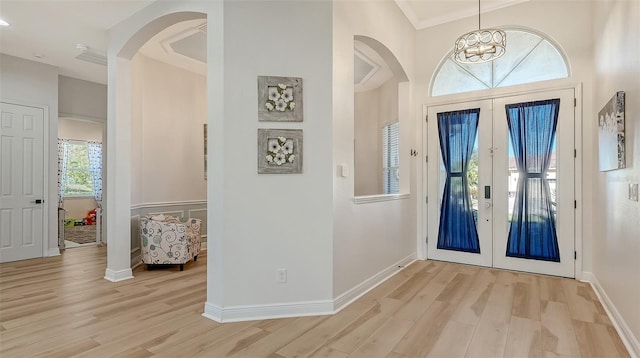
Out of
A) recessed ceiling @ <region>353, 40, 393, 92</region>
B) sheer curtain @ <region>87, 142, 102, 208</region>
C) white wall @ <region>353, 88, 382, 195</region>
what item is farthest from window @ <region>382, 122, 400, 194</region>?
sheer curtain @ <region>87, 142, 102, 208</region>

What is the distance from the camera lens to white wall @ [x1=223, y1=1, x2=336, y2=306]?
2.84 m

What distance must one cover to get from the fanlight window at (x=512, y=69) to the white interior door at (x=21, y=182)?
6186mm

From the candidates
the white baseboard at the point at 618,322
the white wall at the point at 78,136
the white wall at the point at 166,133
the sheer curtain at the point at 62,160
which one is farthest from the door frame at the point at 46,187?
the white baseboard at the point at 618,322

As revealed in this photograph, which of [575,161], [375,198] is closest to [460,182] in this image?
[575,161]

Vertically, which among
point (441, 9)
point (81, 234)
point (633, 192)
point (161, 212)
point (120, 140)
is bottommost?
point (81, 234)

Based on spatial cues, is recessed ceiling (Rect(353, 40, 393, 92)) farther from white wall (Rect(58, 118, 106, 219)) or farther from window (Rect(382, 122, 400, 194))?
white wall (Rect(58, 118, 106, 219))

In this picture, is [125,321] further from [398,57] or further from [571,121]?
[571,121]

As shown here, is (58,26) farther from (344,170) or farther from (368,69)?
(368,69)

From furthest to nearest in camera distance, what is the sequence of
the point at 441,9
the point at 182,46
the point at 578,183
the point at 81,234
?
the point at 81,234 < the point at 182,46 < the point at 441,9 < the point at 578,183

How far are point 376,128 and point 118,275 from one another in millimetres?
5106

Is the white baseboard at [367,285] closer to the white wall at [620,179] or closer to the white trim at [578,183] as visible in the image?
the white trim at [578,183]

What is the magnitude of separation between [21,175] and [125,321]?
3.86 meters

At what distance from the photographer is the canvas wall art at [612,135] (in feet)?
8.32

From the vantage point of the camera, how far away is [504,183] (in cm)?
430
